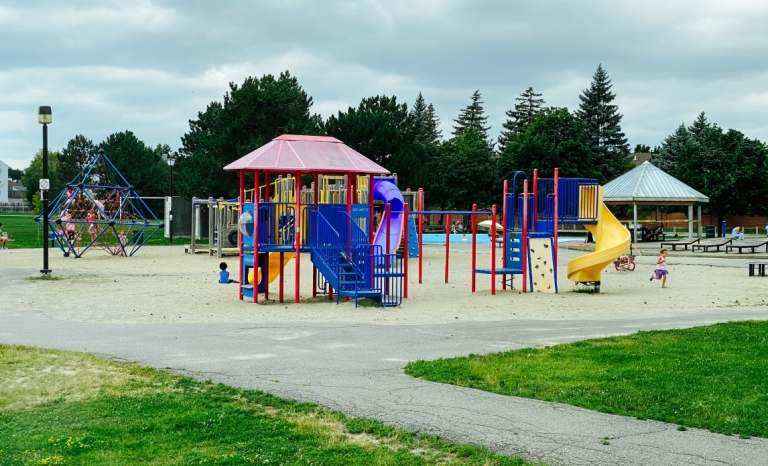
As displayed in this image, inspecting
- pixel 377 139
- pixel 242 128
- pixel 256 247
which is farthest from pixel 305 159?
pixel 377 139

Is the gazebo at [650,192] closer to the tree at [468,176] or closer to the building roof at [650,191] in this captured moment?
the building roof at [650,191]

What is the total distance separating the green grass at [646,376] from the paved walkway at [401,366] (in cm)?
36

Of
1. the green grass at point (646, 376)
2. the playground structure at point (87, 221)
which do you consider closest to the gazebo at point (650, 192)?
the playground structure at point (87, 221)

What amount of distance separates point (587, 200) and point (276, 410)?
16872 mm

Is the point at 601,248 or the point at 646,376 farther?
the point at 601,248

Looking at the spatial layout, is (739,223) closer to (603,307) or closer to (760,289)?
(760,289)

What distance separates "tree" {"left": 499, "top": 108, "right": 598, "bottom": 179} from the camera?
7238cm

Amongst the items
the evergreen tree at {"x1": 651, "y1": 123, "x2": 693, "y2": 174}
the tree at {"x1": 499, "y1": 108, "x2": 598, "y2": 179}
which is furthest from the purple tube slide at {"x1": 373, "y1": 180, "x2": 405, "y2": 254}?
the evergreen tree at {"x1": 651, "y1": 123, "x2": 693, "y2": 174}

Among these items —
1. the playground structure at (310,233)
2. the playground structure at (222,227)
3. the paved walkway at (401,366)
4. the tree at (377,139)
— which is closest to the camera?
the paved walkway at (401,366)

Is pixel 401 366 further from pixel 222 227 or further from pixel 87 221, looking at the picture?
pixel 87 221

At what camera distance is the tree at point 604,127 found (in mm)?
81375

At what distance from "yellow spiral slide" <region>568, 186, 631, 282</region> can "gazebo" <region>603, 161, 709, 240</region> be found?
89.6ft

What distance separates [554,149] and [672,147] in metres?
22.2

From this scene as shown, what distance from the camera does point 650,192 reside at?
52.2m
